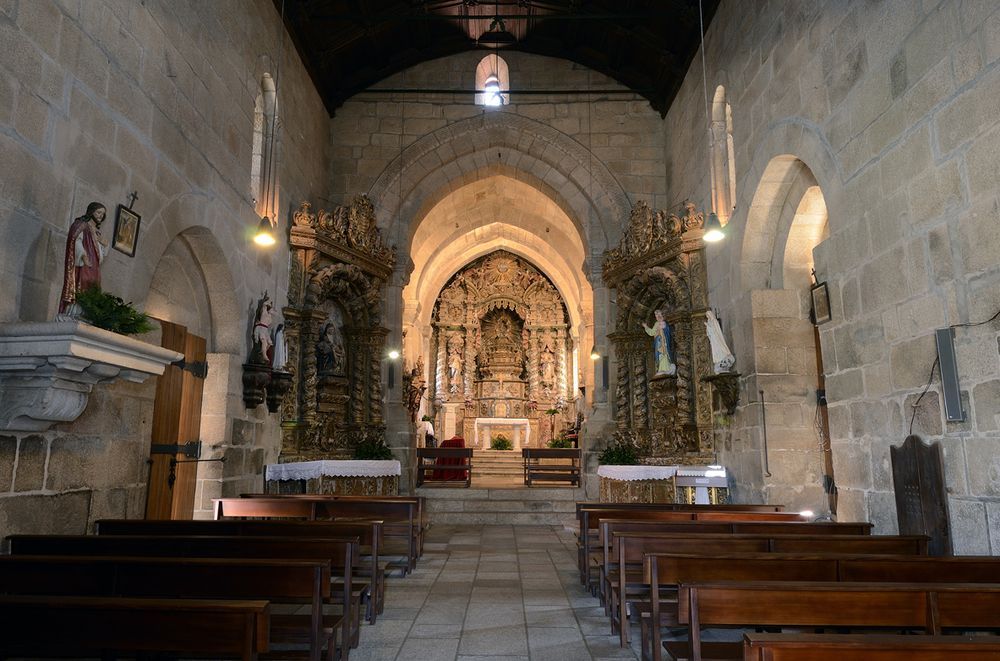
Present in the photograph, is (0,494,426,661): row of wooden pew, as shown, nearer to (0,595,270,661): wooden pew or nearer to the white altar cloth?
(0,595,270,661): wooden pew

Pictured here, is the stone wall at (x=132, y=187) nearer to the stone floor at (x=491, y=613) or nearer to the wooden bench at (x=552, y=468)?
the stone floor at (x=491, y=613)

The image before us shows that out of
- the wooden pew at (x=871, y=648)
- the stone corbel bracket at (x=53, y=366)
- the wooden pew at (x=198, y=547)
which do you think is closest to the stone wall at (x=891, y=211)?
the wooden pew at (x=871, y=648)

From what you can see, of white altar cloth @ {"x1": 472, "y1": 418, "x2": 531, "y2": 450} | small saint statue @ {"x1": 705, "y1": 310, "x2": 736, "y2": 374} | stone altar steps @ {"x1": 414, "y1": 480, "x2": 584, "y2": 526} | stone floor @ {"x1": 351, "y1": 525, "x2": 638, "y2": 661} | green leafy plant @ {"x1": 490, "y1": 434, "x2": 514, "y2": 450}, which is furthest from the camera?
white altar cloth @ {"x1": 472, "y1": 418, "x2": 531, "y2": 450}

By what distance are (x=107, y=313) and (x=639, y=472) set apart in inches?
291

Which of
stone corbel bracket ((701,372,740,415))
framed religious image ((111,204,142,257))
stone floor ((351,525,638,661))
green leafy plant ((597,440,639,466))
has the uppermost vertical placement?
framed religious image ((111,204,142,257))

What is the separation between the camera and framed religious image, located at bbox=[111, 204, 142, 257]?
19.0ft

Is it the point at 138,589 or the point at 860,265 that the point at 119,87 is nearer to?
the point at 138,589

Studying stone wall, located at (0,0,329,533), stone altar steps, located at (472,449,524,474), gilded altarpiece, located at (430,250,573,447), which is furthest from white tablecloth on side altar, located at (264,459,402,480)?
gilded altarpiece, located at (430,250,573,447)

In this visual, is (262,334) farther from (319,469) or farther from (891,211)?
(891,211)

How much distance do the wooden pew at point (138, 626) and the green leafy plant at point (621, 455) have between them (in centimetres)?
941

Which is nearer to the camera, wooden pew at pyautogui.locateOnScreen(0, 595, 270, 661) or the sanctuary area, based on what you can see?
wooden pew at pyautogui.locateOnScreen(0, 595, 270, 661)

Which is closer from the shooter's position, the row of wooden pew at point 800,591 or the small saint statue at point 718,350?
the row of wooden pew at point 800,591

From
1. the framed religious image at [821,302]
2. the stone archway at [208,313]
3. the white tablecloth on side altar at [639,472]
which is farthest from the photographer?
the white tablecloth on side altar at [639,472]

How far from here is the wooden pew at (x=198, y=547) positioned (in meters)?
3.97
